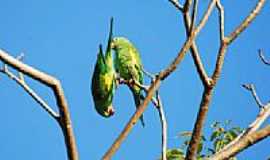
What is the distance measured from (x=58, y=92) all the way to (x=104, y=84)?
0.80m

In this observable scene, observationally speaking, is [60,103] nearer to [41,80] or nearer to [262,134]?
[41,80]

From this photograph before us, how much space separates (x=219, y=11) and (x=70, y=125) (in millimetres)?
851

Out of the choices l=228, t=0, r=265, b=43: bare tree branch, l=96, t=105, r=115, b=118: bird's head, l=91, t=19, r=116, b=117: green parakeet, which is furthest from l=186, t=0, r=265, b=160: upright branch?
l=96, t=105, r=115, b=118: bird's head

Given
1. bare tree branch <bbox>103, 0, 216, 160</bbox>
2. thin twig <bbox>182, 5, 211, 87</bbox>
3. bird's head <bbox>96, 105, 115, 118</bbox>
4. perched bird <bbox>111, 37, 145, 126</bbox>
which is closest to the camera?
bare tree branch <bbox>103, 0, 216, 160</bbox>

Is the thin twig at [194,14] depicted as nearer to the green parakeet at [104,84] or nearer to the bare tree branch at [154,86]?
the bare tree branch at [154,86]

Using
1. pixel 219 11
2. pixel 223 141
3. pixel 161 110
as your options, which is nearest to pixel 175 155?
pixel 223 141

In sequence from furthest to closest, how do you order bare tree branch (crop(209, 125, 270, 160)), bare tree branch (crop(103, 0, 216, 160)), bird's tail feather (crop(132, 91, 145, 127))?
bird's tail feather (crop(132, 91, 145, 127)) → bare tree branch (crop(209, 125, 270, 160)) → bare tree branch (crop(103, 0, 216, 160))

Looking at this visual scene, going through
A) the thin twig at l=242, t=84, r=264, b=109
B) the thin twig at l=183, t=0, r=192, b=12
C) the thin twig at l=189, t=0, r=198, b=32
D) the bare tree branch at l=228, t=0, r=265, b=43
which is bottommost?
the thin twig at l=242, t=84, r=264, b=109

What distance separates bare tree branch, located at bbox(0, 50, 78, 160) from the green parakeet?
0.50 meters

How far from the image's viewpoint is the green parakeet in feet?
5.85

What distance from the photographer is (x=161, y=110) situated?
1.91m

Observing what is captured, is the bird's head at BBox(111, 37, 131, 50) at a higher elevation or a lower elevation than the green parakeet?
higher

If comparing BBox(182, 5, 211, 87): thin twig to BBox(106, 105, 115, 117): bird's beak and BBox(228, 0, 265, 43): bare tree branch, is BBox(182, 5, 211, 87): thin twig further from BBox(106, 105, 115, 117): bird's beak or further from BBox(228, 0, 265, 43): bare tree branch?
BBox(106, 105, 115, 117): bird's beak

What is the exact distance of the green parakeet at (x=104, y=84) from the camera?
5.85 feet
